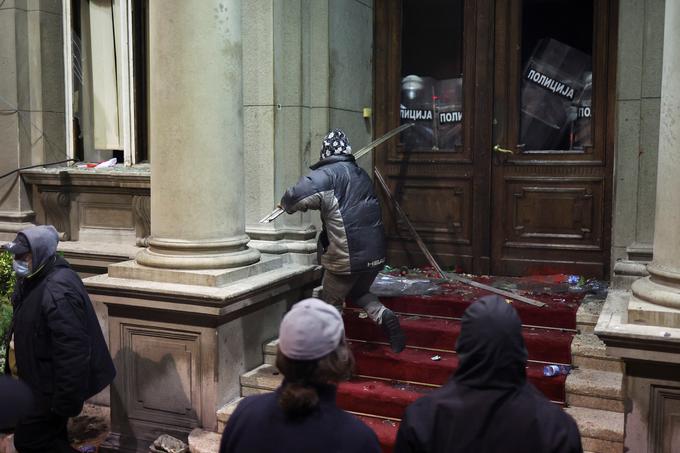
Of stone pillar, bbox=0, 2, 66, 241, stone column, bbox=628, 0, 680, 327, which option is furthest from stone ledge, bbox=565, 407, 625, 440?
stone pillar, bbox=0, 2, 66, 241

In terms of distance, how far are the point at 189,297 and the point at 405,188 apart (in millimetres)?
3208

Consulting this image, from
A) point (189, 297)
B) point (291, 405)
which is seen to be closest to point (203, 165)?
point (189, 297)

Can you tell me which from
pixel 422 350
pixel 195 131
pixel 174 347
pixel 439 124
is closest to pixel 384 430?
pixel 422 350

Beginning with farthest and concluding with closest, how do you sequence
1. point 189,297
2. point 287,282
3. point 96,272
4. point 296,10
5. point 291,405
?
point 96,272
point 296,10
point 287,282
point 189,297
point 291,405

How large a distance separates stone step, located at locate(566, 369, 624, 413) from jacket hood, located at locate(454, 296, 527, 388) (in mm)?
2971

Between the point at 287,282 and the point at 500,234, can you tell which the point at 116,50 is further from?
the point at 500,234

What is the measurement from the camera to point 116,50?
27.5 feet

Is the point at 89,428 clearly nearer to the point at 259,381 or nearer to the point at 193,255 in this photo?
the point at 259,381

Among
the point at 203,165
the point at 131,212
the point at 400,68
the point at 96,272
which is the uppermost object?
the point at 400,68

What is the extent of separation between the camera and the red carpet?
5930 mm

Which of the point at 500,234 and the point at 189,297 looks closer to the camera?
the point at 189,297

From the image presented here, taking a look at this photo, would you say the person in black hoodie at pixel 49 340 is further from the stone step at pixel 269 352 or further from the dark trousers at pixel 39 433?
the stone step at pixel 269 352

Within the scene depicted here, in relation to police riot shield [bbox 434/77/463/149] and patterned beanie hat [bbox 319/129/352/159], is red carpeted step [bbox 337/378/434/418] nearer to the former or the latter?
patterned beanie hat [bbox 319/129/352/159]

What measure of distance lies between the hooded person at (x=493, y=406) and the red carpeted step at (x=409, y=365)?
313cm
